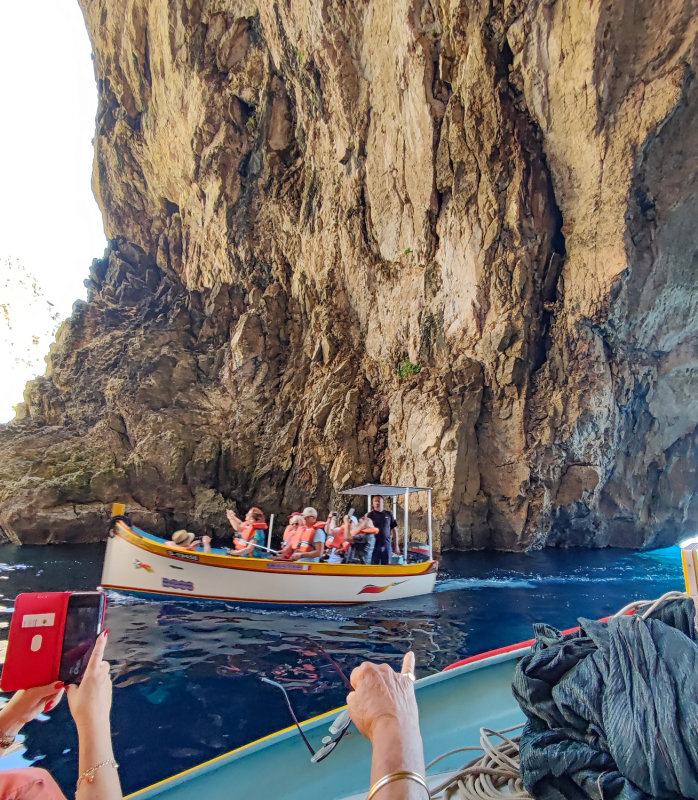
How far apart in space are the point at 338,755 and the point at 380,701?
1617 mm

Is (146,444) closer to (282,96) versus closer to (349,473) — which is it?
(349,473)

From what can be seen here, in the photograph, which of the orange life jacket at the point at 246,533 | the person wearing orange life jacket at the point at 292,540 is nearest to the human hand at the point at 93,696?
the person wearing orange life jacket at the point at 292,540

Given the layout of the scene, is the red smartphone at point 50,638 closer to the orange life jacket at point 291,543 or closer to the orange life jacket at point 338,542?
the orange life jacket at point 291,543

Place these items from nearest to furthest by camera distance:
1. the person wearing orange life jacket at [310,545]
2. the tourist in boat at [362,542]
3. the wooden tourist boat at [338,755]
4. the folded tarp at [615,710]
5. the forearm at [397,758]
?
the forearm at [397,758] → the folded tarp at [615,710] → the wooden tourist boat at [338,755] → the person wearing orange life jacket at [310,545] → the tourist in boat at [362,542]

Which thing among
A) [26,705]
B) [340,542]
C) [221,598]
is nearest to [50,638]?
[26,705]

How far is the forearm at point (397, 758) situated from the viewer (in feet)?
3.30

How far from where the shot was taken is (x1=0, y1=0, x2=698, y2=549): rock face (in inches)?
523

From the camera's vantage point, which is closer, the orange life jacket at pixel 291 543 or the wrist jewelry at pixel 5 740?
the wrist jewelry at pixel 5 740

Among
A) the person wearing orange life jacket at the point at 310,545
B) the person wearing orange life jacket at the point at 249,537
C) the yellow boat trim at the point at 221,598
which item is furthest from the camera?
the person wearing orange life jacket at the point at 249,537

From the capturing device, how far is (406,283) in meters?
18.1

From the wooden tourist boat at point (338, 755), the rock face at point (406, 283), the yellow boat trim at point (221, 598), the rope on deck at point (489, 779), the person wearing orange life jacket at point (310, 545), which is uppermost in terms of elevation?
the rock face at point (406, 283)

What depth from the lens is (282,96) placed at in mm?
20453

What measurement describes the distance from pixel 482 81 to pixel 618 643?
53.4 ft

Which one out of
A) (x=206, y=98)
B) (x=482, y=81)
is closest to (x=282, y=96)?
(x=206, y=98)
